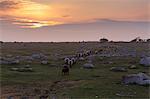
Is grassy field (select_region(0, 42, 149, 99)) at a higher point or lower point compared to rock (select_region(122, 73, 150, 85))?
lower

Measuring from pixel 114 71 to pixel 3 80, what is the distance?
14.4 meters

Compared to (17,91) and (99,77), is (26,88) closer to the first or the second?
(17,91)

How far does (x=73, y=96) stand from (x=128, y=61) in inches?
1259

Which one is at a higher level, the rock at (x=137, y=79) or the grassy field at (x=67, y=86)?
the rock at (x=137, y=79)

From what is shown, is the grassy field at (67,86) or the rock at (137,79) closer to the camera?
the grassy field at (67,86)

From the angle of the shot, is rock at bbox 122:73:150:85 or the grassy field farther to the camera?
Result: rock at bbox 122:73:150:85

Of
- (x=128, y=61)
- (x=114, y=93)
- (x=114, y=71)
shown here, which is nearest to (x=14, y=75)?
(x=114, y=71)

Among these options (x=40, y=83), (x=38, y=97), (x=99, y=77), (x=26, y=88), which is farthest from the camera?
(x=99, y=77)

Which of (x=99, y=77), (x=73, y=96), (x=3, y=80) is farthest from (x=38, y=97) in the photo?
(x=99, y=77)

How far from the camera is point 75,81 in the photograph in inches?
1478

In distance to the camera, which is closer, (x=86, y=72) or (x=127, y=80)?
(x=127, y=80)

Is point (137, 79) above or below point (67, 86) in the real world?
above

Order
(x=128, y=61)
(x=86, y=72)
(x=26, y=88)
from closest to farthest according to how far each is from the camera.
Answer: (x=26, y=88)
(x=86, y=72)
(x=128, y=61)

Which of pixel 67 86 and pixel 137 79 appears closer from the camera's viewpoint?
pixel 67 86
